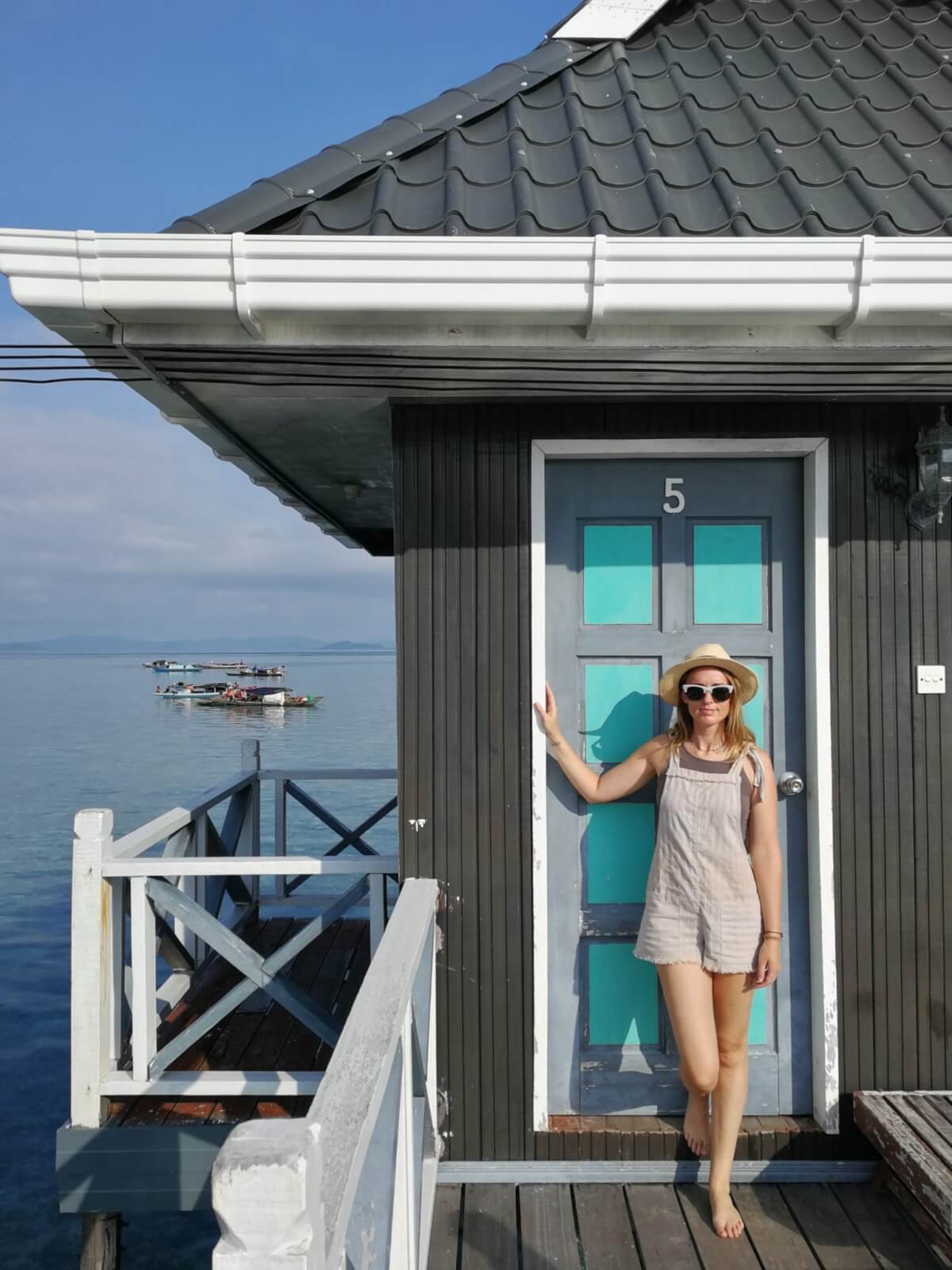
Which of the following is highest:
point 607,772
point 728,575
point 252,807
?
point 728,575

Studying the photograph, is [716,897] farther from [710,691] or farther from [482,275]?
[482,275]

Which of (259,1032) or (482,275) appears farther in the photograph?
(259,1032)

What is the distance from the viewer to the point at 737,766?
2.51 meters

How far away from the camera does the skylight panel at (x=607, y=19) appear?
3137 mm

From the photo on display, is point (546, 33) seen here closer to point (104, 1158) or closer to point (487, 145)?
point (487, 145)

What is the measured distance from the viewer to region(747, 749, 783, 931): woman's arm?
2.47m

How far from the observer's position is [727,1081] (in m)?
2.47

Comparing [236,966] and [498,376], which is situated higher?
[498,376]

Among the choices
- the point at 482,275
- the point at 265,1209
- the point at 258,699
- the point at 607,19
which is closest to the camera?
the point at 265,1209

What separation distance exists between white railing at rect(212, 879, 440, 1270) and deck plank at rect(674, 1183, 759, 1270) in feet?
2.52

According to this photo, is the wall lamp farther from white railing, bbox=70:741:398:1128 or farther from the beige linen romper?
white railing, bbox=70:741:398:1128

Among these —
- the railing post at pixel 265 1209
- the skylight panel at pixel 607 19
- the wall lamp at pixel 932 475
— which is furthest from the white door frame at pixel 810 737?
the railing post at pixel 265 1209

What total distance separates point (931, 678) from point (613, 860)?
3.93 ft

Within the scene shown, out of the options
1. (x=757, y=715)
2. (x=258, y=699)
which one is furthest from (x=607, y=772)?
(x=258, y=699)
